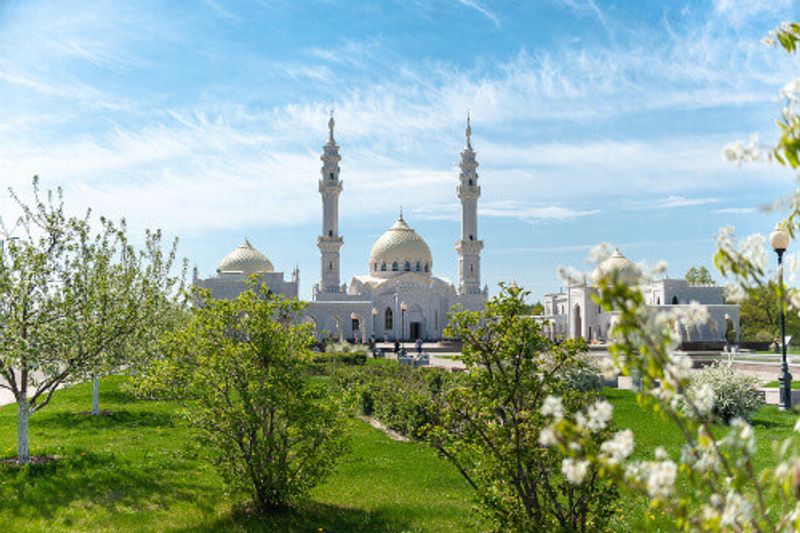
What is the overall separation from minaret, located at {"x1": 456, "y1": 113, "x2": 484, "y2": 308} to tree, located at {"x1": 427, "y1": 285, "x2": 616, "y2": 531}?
56.7 meters

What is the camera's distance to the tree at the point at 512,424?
573 centimetres

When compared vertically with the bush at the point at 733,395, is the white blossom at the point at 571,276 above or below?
above

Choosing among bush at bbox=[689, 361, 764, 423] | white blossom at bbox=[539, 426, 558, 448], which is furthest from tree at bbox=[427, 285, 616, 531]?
bush at bbox=[689, 361, 764, 423]

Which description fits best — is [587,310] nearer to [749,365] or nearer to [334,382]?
[749,365]

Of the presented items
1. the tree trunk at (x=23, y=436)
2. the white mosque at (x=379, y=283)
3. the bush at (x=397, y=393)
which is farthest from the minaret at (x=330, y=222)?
the tree trunk at (x=23, y=436)

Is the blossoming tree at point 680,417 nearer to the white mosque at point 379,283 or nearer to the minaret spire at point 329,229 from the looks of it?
the white mosque at point 379,283

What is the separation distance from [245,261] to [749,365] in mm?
44125

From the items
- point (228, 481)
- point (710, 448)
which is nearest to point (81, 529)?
point (228, 481)

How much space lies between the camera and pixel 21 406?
10.7 meters

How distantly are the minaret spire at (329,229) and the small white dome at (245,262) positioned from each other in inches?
211

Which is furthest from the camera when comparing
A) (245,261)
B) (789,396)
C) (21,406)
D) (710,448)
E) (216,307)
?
(245,261)

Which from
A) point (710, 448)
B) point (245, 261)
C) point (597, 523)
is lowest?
point (597, 523)

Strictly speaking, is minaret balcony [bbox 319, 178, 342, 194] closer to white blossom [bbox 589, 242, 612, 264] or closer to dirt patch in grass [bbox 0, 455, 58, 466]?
dirt patch in grass [bbox 0, 455, 58, 466]

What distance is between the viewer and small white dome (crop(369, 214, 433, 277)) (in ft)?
218
